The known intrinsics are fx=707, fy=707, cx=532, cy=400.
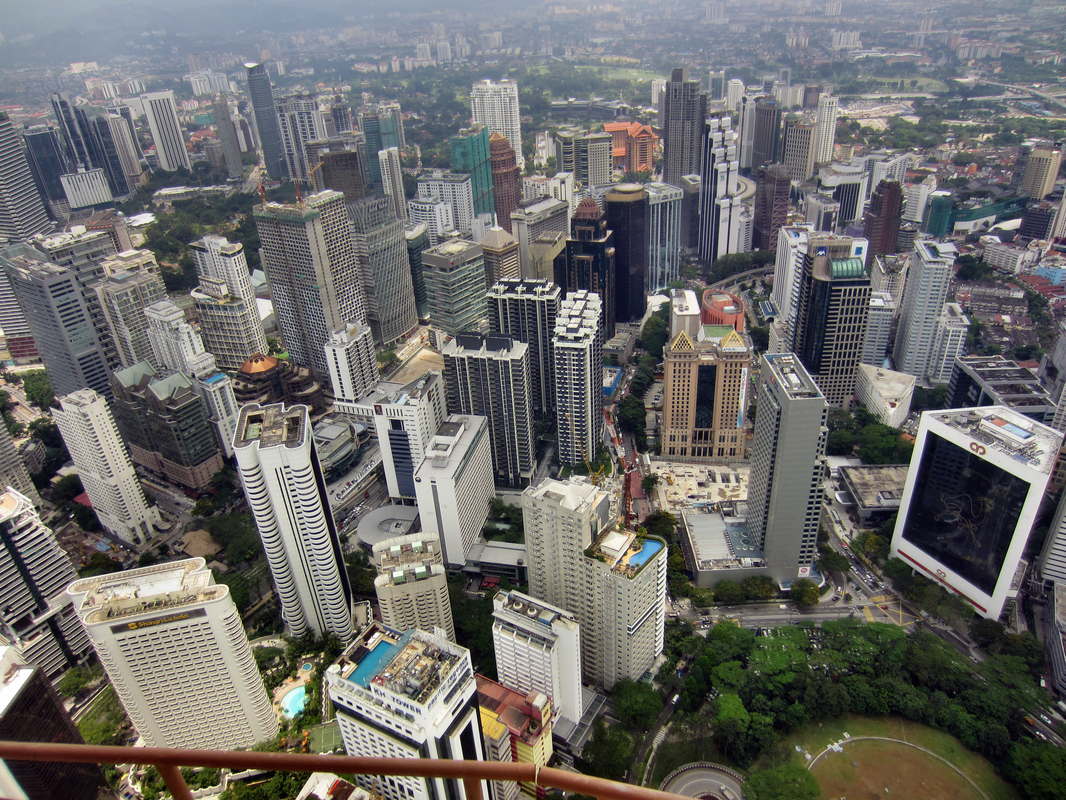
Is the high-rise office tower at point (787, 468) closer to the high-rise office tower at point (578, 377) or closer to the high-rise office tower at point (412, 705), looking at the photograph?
the high-rise office tower at point (578, 377)

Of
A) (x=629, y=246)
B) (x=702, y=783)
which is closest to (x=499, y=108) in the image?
(x=629, y=246)

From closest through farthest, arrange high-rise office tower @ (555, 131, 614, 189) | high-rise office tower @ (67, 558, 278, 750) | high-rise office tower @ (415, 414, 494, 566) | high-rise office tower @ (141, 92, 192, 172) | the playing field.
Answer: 1. high-rise office tower @ (67, 558, 278, 750)
2. the playing field
3. high-rise office tower @ (415, 414, 494, 566)
4. high-rise office tower @ (555, 131, 614, 189)
5. high-rise office tower @ (141, 92, 192, 172)

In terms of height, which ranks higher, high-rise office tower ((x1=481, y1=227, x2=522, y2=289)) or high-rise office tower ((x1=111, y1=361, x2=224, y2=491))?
high-rise office tower ((x1=481, y1=227, x2=522, y2=289))

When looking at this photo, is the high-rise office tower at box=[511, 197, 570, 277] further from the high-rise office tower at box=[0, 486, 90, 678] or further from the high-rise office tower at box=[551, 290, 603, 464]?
the high-rise office tower at box=[0, 486, 90, 678]

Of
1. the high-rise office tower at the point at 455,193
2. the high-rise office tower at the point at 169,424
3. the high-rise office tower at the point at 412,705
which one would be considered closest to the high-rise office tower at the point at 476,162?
the high-rise office tower at the point at 455,193

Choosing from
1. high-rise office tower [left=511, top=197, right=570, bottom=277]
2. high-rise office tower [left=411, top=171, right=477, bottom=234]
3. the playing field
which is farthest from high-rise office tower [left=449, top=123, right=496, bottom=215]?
the playing field

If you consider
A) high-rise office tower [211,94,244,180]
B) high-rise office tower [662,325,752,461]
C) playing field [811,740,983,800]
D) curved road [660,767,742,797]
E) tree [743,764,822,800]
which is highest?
high-rise office tower [211,94,244,180]
